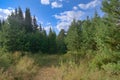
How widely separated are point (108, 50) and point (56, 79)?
182 inches

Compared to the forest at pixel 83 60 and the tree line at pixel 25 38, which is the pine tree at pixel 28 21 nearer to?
the tree line at pixel 25 38

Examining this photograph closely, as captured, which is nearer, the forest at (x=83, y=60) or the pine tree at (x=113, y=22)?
the forest at (x=83, y=60)

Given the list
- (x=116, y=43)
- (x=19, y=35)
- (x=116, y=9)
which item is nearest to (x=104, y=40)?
(x=116, y=43)

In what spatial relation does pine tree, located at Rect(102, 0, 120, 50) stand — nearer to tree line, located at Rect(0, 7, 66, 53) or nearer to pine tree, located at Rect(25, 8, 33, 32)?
tree line, located at Rect(0, 7, 66, 53)

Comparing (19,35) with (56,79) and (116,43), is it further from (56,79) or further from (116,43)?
(56,79)

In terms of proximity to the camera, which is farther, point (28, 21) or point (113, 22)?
point (28, 21)

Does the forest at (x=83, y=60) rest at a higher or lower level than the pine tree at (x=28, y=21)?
lower

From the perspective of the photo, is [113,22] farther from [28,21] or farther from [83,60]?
[28,21]

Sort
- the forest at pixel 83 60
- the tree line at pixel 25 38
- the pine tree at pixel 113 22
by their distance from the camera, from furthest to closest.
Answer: the tree line at pixel 25 38
the pine tree at pixel 113 22
the forest at pixel 83 60

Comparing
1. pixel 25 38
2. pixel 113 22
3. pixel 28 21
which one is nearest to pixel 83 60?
pixel 113 22

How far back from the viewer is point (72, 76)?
9602 millimetres

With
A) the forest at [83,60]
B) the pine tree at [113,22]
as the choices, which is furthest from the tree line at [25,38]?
the pine tree at [113,22]

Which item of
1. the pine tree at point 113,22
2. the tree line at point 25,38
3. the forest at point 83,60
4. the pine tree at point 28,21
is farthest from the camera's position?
the pine tree at point 28,21

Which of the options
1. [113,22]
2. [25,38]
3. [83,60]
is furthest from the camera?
[25,38]
